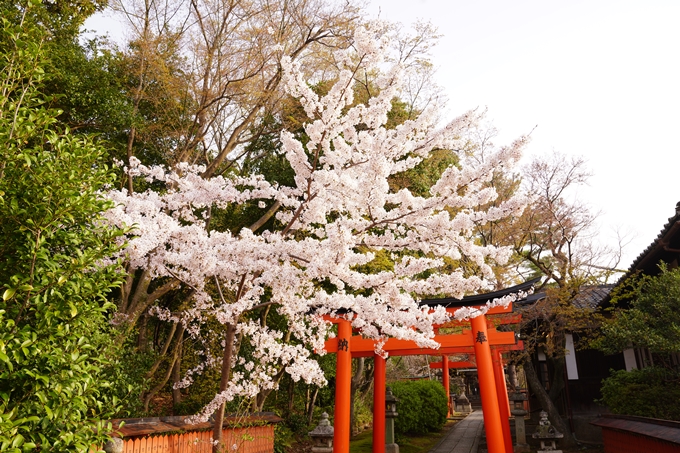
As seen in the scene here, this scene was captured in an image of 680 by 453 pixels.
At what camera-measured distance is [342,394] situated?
31.4 ft

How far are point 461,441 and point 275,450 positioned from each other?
24.1ft

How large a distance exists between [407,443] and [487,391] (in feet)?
23.6

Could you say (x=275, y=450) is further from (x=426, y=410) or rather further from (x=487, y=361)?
(x=426, y=410)

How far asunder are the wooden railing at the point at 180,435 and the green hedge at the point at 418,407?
716 cm

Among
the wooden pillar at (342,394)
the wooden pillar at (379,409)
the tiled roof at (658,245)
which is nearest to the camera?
the tiled roof at (658,245)

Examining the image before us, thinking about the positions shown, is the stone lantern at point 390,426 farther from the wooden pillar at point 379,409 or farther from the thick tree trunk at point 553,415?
the thick tree trunk at point 553,415

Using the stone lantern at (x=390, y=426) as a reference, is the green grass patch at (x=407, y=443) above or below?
below

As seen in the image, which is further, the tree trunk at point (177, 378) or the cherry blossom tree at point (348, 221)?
the tree trunk at point (177, 378)

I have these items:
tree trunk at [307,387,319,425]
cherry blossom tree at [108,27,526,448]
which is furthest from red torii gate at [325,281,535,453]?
tree trunk at [307,387,319,425]

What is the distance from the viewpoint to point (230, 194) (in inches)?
294

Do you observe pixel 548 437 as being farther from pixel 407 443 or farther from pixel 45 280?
pixel 45 280

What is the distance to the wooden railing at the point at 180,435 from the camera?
268 inches

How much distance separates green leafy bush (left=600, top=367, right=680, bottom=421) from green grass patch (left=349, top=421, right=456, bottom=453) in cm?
623

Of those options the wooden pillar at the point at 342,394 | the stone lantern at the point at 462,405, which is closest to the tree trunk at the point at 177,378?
the wooden pillar at the point at 342,394
